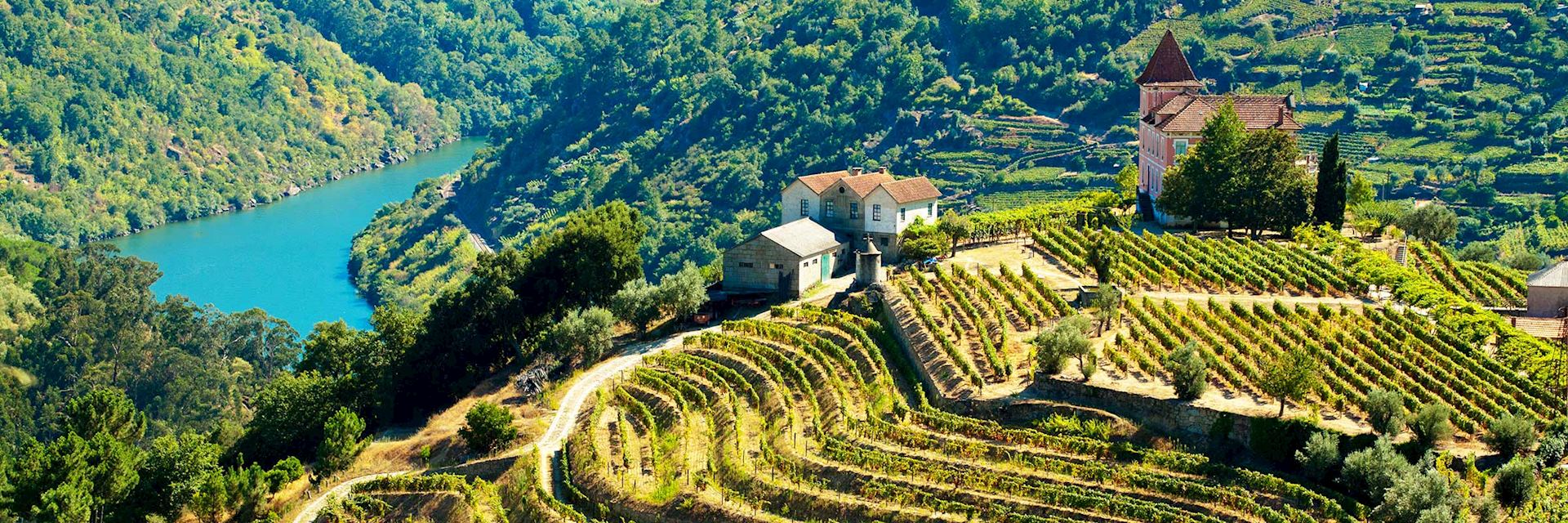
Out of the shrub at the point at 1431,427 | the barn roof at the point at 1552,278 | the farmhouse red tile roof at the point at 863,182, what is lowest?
the shrub at the point at 1431,427

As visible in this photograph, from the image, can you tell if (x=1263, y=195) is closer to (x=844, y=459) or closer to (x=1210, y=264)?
(x=1210, y=264)

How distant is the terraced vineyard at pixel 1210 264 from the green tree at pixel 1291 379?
11.9 meters

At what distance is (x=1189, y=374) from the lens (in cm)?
4812

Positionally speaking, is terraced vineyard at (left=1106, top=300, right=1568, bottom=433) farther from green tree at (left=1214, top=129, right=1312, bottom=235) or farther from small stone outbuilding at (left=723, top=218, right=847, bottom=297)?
small stone outbuilding at (left=723, top=218, right=847, bottom=297)

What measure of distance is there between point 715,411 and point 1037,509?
14.5 m

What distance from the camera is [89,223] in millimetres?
177750

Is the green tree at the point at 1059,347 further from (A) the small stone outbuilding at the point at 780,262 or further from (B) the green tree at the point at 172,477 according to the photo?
(B) the green tree at the point at 172,477

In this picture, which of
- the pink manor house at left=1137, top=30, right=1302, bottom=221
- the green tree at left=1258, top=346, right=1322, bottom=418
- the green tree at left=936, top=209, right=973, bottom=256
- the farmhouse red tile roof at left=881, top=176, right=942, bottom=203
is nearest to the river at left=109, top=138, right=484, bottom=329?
the farmhouse red tile roof at left=881, top=176, right=942, bottom=203

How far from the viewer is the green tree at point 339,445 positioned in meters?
60.5

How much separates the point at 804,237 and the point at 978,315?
14000 mm

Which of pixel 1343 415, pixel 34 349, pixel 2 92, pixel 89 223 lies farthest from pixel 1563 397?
pixel 2 92

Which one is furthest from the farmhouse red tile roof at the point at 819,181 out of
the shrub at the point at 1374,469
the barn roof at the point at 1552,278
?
the shrub at the point at 1374,469

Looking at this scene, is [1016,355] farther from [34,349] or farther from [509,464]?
[34,349]

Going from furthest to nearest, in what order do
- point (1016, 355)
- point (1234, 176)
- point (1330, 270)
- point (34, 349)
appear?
point (34, 349), point (1234, 176), point (1330, 270), point (1016, 355)
